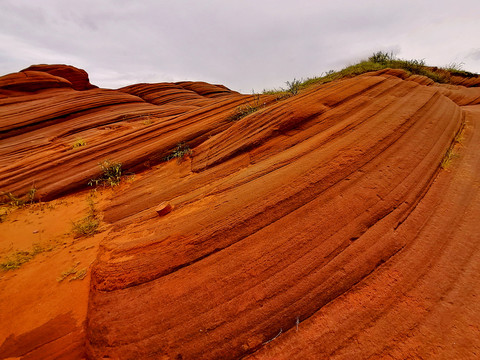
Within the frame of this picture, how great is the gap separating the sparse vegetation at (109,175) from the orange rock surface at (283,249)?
33cm

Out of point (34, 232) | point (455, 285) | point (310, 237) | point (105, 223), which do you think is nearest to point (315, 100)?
point (310, 237)

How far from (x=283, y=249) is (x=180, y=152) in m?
4.16

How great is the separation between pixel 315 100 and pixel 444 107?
121 inches

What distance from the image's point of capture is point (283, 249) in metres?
2.27

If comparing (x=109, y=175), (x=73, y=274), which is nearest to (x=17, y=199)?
(x=109, y=175)

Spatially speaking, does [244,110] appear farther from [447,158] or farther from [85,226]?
[85,226]

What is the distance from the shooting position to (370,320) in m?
1.75

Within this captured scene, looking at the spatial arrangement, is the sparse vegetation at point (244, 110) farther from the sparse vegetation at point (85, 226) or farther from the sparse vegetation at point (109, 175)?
the sparse vegetation at point (85, 226)

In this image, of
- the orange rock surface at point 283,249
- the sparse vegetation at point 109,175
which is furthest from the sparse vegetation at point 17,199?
the sparse vegetation at point 109,175

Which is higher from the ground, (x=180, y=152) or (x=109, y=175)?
(x=180, y=152)

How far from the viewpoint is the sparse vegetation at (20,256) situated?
9.14 feet

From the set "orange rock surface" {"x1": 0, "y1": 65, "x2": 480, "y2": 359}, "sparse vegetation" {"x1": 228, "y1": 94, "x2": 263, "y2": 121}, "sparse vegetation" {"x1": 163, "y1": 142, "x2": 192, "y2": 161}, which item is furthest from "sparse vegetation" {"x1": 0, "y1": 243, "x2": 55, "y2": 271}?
"sparse vegetation" {"x1": 228, "y1": 94, "x2": 263, "y2": 121}

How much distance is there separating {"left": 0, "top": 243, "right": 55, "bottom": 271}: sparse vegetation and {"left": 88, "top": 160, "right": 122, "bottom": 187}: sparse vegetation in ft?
6.63

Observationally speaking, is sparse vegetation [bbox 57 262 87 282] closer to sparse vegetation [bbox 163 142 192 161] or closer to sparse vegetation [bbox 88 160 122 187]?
sparse vegetation [bbox 88 160 122 187]
